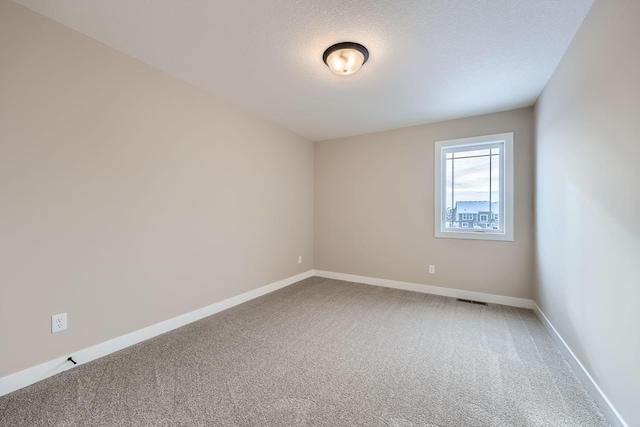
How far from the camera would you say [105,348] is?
2.12 m

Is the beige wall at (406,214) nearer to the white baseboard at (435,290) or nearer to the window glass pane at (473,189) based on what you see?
the white baseboard at (435,290)

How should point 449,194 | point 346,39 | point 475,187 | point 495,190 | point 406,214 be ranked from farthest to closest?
point 406,214 < point 449,194 < point 475,187 < point 495,190 < point 346,39

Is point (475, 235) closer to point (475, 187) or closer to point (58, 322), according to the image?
point (475, 187)

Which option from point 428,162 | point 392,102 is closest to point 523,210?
point 428,162

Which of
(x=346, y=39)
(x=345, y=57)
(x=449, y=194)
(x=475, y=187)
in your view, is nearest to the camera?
(x=346, y=39)

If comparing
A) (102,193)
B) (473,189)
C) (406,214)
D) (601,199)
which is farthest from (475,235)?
(102,193)

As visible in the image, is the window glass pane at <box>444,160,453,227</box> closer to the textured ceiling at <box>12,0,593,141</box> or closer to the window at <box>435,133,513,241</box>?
the window at <box>435,133,513,241</box>

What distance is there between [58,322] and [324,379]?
1.97m

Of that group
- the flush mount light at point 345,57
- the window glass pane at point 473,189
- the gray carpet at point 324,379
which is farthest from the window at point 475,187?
the flush mount light at point 345,57

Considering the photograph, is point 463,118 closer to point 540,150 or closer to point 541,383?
point 540,150

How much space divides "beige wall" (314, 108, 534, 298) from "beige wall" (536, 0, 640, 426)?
0.91 metres

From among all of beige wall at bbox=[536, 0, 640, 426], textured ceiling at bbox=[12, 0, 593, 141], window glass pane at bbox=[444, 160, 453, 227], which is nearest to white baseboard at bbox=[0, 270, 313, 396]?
textured ceiling at bbox=[12, 0, 593, 141]

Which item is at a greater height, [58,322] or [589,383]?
[58,322]

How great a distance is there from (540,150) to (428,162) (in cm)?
127
